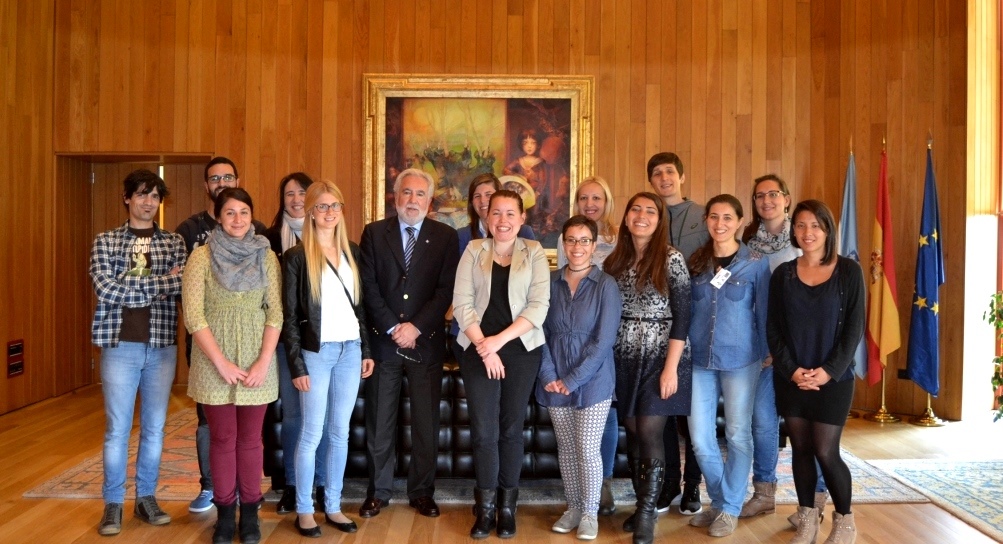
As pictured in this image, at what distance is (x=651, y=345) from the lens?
3602 millimetres

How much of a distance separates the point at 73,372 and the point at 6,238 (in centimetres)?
156

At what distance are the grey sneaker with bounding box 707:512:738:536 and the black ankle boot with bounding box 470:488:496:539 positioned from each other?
0.99 meters

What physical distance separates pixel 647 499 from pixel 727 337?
2.59 feet

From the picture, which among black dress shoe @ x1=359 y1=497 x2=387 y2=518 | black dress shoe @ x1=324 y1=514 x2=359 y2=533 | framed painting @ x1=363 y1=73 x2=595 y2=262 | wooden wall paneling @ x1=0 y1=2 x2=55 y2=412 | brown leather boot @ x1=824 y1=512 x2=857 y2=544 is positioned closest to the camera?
brown leather boot @ x1=824 y1=512 x2=857 y2=544

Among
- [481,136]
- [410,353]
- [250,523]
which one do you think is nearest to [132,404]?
[250,523]

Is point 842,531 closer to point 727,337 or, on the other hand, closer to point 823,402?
point 823,402

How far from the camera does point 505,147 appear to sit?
722cm

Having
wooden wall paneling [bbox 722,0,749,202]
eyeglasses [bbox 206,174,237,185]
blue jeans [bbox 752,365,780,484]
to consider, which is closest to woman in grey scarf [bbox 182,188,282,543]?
eyeglasses [bbox 206,174,237,185]

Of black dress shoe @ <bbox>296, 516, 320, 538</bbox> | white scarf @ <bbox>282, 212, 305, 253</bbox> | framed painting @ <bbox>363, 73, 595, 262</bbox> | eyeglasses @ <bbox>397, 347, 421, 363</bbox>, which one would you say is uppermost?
framed painting @ <bbox>363, 73, 595, 262</bbox>

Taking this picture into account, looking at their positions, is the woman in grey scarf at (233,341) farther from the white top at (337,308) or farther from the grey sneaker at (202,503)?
the grey sneaker at (202,503)

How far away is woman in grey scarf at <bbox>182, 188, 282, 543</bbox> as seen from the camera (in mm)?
3410

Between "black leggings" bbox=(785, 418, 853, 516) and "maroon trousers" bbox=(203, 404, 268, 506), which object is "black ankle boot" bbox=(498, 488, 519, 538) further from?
"black leggings" bbox=(785, 418, 853, 516)

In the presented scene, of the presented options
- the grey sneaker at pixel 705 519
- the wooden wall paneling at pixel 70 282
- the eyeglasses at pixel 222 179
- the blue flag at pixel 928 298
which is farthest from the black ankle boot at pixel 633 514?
the wooden wall paneling at pixel 70 282

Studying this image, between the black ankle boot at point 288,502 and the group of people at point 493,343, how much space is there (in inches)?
7.9
